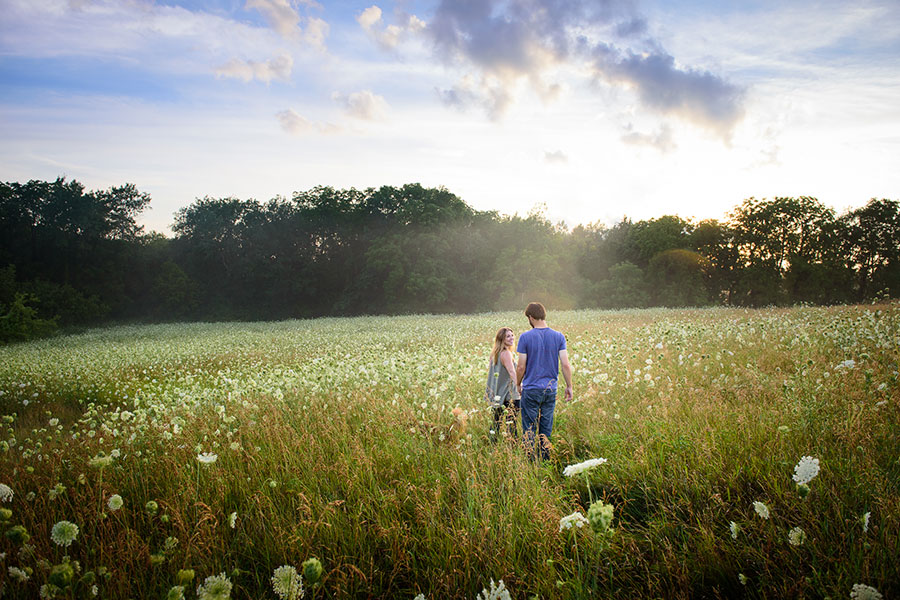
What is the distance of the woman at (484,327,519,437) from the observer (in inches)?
209

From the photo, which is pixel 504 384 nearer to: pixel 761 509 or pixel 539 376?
pixel 539 376

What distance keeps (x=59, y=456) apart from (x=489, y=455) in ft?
14.4

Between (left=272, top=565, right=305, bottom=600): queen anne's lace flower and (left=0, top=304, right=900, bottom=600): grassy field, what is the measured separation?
0.01 meters

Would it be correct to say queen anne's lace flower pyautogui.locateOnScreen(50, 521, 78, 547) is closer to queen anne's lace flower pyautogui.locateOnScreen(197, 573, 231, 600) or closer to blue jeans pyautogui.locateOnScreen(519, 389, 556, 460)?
queen anne's lace flower pyautogui.locateOnScreen(197, 573, 231, 600)

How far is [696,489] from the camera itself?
355 centimetres

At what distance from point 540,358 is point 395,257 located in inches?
1718

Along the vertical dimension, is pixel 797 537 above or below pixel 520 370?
below

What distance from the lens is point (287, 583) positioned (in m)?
Result: 2.10

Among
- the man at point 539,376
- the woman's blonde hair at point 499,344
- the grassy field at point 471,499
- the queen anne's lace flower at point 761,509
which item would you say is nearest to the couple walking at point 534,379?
the man at point 539,376

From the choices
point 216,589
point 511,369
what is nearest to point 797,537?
point 216,589

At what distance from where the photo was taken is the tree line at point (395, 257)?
42.6m

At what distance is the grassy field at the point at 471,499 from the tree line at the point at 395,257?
39.9 m

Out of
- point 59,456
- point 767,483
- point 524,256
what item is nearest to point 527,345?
point 767,483

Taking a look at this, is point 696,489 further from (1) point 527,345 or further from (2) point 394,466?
(2) point 394,466
